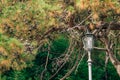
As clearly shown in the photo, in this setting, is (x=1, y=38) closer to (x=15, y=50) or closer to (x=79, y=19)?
(x=15, y=50)

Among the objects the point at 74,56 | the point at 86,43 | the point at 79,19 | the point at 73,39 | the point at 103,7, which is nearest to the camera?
the point at 103,7

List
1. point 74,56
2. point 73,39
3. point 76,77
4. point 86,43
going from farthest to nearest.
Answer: point 76,77 < point 74,56 < point 73,39 < point 86,43

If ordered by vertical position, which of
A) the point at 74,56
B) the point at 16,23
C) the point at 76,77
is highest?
the point at 16,23

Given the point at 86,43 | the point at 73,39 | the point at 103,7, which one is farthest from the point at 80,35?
the point at 103,7

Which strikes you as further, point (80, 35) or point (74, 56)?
point (74, 56)

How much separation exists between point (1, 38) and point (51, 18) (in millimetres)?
867

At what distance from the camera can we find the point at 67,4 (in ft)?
25.8

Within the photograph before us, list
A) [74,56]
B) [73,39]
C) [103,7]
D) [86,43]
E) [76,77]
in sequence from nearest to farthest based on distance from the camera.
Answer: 1. [103,7]
2. [86,43]
3. [73,39]
4. [74,56]
5. [76,77]

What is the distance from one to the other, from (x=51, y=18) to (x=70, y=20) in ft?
2.10

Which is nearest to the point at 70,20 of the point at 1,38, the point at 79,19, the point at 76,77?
the point at 79,19

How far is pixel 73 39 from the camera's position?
30.0ft

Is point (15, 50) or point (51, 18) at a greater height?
point (51, 18)

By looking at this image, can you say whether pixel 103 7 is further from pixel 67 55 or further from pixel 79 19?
pixel 67 55

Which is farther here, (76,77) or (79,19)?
(76,77)
